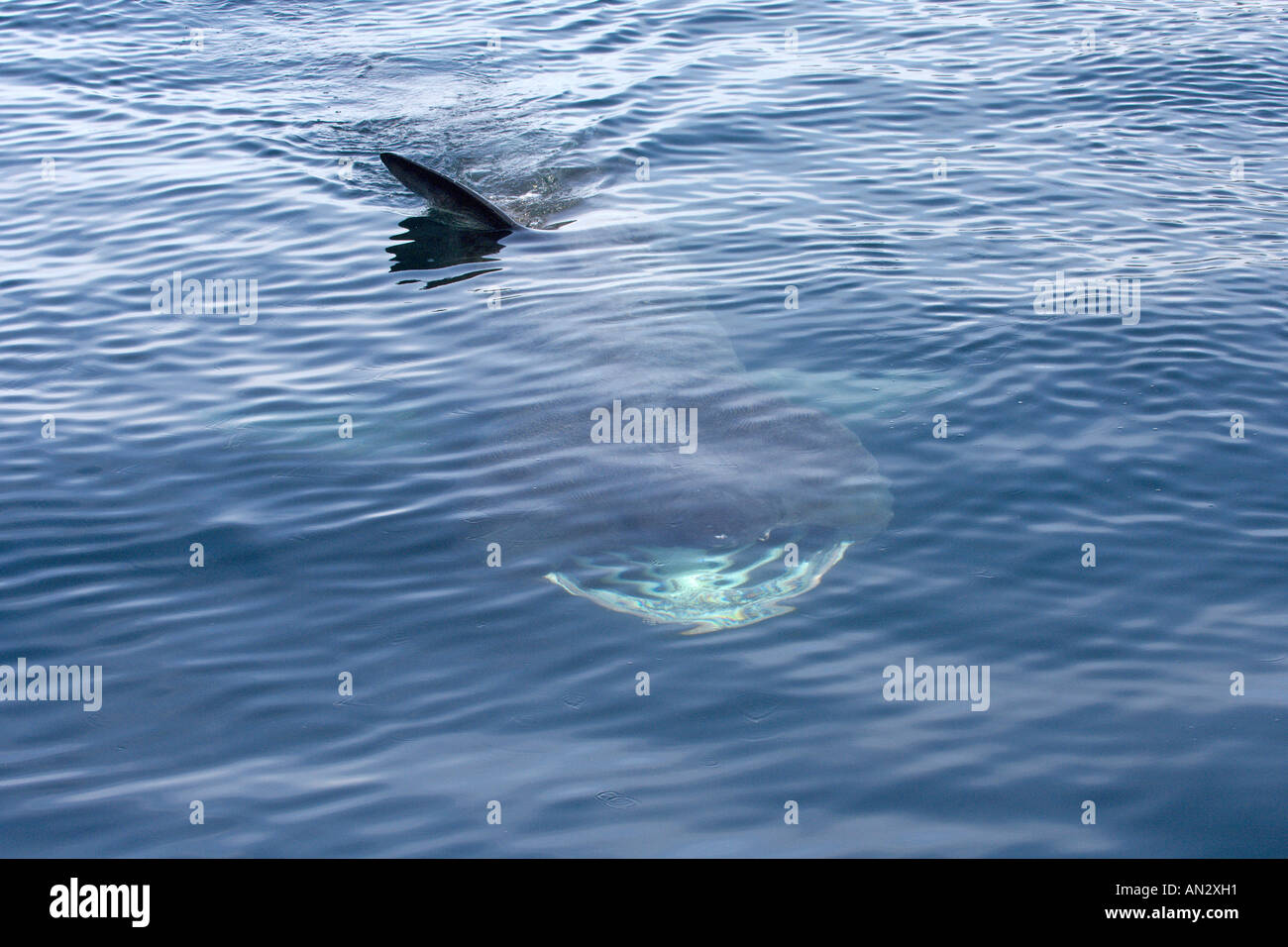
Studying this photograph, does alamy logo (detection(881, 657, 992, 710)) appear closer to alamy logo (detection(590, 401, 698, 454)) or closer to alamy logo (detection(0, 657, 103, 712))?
alamy logo (detection(590, 401, 698, 454))

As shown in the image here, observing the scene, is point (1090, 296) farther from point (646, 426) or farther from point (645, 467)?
point (645, 467)

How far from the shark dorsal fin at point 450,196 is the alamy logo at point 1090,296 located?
5.19m

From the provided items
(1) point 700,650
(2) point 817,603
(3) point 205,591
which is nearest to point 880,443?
(2) point 817,603

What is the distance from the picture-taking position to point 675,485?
24.7ft

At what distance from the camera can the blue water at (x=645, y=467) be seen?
19.4ft

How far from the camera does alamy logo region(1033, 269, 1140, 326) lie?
10.6 m

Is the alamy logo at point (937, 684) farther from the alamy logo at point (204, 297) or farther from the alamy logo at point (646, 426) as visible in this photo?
the alamy logo at point (204, 297)

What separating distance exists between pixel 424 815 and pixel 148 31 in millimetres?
18495

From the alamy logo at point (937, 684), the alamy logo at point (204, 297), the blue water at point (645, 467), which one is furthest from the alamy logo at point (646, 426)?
the alamy logo at point (204, 297)

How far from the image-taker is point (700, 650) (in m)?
6.73

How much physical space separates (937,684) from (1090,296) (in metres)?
5.68

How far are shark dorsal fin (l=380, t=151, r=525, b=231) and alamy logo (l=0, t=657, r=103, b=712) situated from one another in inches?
215
